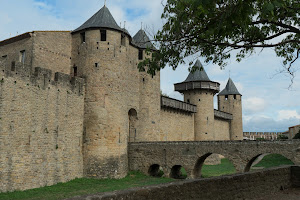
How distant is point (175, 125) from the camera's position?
Answer: 27000mm

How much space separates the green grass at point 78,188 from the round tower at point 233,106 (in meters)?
22.2

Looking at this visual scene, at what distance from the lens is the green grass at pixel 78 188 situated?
488 inches

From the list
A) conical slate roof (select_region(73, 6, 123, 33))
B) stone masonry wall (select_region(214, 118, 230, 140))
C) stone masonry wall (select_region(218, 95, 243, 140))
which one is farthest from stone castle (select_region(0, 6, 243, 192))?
stone masonry wall (select_region(218, 95, 243, 140))

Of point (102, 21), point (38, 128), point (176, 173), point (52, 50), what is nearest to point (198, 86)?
point (176, 173)

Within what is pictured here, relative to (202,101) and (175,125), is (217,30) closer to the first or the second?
(175,125)

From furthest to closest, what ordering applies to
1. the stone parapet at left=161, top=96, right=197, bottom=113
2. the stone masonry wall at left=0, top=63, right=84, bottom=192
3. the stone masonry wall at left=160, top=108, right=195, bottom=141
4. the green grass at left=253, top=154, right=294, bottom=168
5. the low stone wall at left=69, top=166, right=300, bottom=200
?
1. the green grass at left=253, top=154, right=294, bottom=168
2. the stone masonry wall at left=160, top=108, right=195, bottom=141
3. the stone parapet at left=161, top=96, right=197, bottom=113
4. the stone masonry wall at left=0, top=63, right=84, bottom=192
5. the low stone wall at left=69, top=166, right=300, bottom=200

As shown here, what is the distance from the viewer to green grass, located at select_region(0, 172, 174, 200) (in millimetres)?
12383

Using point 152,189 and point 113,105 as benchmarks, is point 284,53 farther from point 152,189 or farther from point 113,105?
point 113,105

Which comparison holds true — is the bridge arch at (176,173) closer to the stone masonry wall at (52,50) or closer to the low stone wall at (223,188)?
the stone masonry wall at (52,50)

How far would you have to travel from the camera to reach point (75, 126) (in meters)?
17.0

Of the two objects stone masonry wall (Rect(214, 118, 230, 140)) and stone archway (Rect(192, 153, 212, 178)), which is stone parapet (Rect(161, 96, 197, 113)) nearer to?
stone masonry wall (Rect(214, 118, 230, 140))

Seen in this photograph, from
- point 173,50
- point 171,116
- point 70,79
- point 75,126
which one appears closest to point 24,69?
point 70,79

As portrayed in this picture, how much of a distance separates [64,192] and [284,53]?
35.8 feet

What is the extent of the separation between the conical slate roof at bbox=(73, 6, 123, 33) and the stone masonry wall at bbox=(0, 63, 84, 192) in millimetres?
3877
